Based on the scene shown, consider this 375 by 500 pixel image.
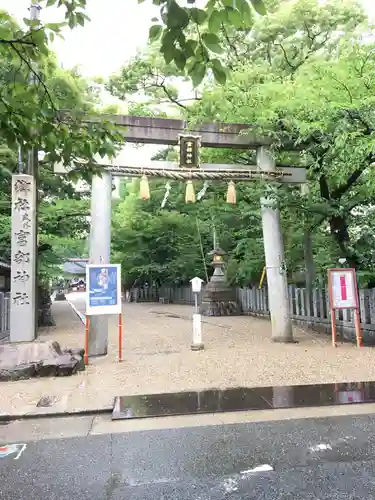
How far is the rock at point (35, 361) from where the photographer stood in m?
6.70

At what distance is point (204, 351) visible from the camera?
887 cm

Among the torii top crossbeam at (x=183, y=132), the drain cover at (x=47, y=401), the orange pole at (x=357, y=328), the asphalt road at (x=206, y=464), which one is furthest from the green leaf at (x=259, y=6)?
the orange pole at (x=357, y=328)

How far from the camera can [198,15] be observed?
2.46 metres

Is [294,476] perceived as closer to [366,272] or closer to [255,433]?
[255,433]

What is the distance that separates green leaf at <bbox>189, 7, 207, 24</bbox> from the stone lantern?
15.6 metres

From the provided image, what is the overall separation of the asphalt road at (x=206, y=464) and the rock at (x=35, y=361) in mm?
2804

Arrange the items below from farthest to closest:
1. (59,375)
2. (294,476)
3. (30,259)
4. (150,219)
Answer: (150,219), (30,259), (59,375), (294,476)

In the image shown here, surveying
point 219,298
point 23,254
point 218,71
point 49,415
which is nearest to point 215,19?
point 218,71

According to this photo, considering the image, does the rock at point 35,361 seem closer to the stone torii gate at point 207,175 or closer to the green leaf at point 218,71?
the stone torii gate at point 207,175

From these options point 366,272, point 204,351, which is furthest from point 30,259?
point 366,272

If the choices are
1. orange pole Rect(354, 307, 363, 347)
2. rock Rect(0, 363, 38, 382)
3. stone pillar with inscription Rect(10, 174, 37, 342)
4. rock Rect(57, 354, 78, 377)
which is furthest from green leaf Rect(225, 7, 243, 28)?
orange pole Rect(354, 307, 363, 347)

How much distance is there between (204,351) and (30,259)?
429 centimetres

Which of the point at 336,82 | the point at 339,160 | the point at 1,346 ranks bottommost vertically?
the point at 1,346

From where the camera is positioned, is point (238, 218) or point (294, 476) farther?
point (238, 218)
